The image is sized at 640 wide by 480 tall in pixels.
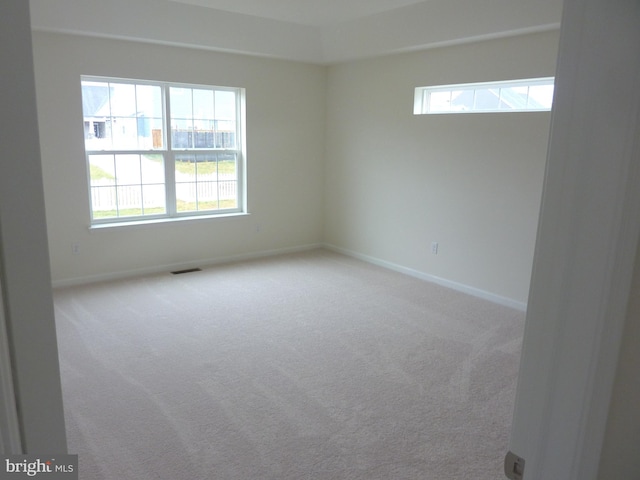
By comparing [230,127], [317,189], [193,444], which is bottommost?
[193,444]


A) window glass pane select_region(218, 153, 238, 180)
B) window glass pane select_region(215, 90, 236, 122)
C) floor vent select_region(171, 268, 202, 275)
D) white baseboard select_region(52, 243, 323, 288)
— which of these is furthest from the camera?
window glass pane select_region(218, 153, 238, 180)

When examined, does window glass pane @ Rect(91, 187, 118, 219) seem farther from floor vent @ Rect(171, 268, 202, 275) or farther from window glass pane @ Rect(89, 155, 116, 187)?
floor vent @ Rect(171, 268, 202, 275)

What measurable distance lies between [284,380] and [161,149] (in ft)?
10.6

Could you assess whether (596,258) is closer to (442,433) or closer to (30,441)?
(30,441)

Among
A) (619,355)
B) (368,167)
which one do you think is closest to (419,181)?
(368,167)

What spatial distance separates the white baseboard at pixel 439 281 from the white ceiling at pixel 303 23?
7.79 ft

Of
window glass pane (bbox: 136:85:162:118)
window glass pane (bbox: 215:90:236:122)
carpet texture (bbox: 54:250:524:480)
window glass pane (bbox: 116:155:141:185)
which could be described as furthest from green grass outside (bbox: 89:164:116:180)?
window glass pane (bbox: 215:90:236:122)

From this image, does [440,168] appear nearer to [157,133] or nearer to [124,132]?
[157,133]

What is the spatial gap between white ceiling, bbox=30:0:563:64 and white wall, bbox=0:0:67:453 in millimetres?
3958

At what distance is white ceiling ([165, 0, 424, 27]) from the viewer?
175 inches

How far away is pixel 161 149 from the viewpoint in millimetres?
5164

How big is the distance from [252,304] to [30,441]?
3.70 meters

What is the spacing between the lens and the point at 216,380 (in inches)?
118

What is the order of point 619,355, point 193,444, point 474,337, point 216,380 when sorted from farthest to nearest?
point 474,337 < point 216,380 < point 193,444 < point 619,355
